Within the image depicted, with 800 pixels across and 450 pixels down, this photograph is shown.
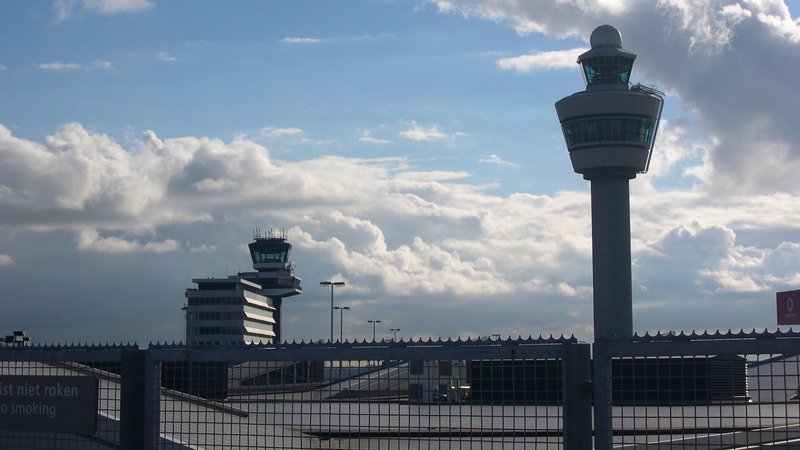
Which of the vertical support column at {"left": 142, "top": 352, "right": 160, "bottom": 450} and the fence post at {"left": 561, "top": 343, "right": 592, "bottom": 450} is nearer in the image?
the fence post at {"left": 561, "top": 343, "right": 592, "bottom": 450}

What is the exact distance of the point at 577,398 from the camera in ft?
42.5

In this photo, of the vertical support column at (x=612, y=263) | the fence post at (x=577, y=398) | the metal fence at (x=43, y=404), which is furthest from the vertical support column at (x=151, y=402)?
the vertical support column at (x=612, y=263)

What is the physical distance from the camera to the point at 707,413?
11.9 meters

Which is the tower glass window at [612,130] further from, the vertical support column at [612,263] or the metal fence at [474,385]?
the metal fence at [474,385]

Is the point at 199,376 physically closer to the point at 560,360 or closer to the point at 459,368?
the point at 459,368

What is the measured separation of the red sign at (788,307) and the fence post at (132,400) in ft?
220

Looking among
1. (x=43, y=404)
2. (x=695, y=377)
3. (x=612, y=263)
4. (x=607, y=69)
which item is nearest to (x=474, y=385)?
(x=695, y=377)

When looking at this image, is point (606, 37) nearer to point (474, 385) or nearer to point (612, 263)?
point (612, 263)

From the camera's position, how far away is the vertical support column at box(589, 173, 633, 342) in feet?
380

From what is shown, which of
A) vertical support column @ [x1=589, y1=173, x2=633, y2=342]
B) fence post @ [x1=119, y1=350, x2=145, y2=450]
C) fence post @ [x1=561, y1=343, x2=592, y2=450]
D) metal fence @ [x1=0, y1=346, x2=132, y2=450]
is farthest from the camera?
vertical support column @ [x1=589, y1=173, x2=633, y2=342]

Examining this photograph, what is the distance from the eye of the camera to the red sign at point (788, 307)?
244 feet

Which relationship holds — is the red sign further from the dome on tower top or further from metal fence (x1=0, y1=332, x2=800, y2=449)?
metal fence (x1=0, y1=332, x2=800, y2=449)

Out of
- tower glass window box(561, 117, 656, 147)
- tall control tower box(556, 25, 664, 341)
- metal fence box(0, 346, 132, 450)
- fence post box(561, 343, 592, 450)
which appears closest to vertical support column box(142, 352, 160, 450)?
metal fence box(0, 346, 132, 450)

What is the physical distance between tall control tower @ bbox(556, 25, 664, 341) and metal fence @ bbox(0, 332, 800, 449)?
10232 centimetres
